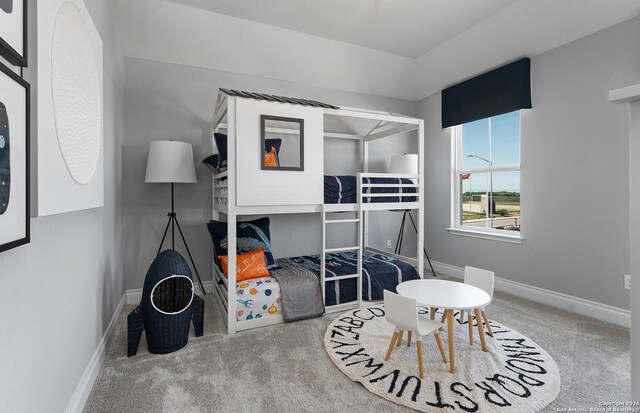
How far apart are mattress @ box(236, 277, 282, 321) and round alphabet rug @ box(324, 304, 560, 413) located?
53cm

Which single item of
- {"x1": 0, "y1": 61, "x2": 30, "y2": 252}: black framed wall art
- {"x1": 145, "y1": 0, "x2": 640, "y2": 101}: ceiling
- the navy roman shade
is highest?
{"x1": 145, "y1": 0, "x2": 640, "y2": 101}: ceiling

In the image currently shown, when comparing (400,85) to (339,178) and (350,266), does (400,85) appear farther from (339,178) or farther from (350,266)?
(350,266)

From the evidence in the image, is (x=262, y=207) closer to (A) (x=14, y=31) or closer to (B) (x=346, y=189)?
(B) (x=346, y=189)

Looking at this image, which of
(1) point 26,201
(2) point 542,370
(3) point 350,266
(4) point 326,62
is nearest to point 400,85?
(4) point 326,62

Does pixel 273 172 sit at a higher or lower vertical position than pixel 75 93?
lower

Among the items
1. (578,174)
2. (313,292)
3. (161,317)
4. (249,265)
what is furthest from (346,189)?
(578,174)

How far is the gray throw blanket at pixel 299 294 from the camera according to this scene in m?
2.85

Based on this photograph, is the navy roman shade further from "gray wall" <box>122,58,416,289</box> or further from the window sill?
"gray wall" <box>122,58,416,289</box>

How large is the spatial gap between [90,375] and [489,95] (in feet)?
14.6

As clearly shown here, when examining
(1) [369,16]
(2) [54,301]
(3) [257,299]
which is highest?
(1) [369,16]

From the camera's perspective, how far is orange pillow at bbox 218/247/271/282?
2.88m

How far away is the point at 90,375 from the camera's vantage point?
1876mm

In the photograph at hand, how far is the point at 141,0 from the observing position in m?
2.91

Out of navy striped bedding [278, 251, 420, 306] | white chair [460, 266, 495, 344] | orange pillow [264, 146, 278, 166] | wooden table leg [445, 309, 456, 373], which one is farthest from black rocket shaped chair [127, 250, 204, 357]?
white chair [460, 266, 495, 344]
